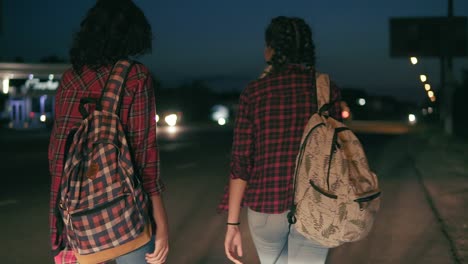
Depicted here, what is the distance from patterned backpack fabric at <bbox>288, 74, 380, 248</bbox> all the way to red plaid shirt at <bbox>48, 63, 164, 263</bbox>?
1.84 feet

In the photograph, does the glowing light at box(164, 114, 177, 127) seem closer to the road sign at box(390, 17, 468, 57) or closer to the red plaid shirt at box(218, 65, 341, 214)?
the road sign at box(390, 17, 468, 57)

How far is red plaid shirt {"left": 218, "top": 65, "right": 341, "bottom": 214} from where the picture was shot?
257cm

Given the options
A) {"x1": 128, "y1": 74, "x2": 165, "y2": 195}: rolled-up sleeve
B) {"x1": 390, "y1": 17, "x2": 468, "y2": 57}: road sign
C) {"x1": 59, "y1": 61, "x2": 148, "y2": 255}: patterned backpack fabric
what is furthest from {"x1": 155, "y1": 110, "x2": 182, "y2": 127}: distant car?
{"x1": 59, "y1": 61, "x2": 148, "y2": 255}: patterned backpack fabric

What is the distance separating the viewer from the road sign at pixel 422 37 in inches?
1626

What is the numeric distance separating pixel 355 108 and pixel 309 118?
345 ft

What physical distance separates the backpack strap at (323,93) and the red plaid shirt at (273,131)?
24 millimetres

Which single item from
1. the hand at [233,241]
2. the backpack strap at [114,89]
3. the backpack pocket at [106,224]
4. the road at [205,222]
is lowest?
the road at [205,222]

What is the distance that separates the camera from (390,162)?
18.5 m

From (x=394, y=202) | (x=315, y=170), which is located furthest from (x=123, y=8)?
(x=394, y=202)

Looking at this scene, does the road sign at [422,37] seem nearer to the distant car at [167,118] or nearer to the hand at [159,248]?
the distant car at [167,118]

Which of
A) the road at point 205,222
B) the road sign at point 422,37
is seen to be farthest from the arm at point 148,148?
the road sign at point 422,37

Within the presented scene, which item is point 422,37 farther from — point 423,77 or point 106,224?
point 106,224

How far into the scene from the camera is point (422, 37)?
4319cm

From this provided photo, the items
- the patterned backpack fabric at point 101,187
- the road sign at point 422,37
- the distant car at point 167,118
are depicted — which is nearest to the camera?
the patterned backpack fabric at point 101,187
